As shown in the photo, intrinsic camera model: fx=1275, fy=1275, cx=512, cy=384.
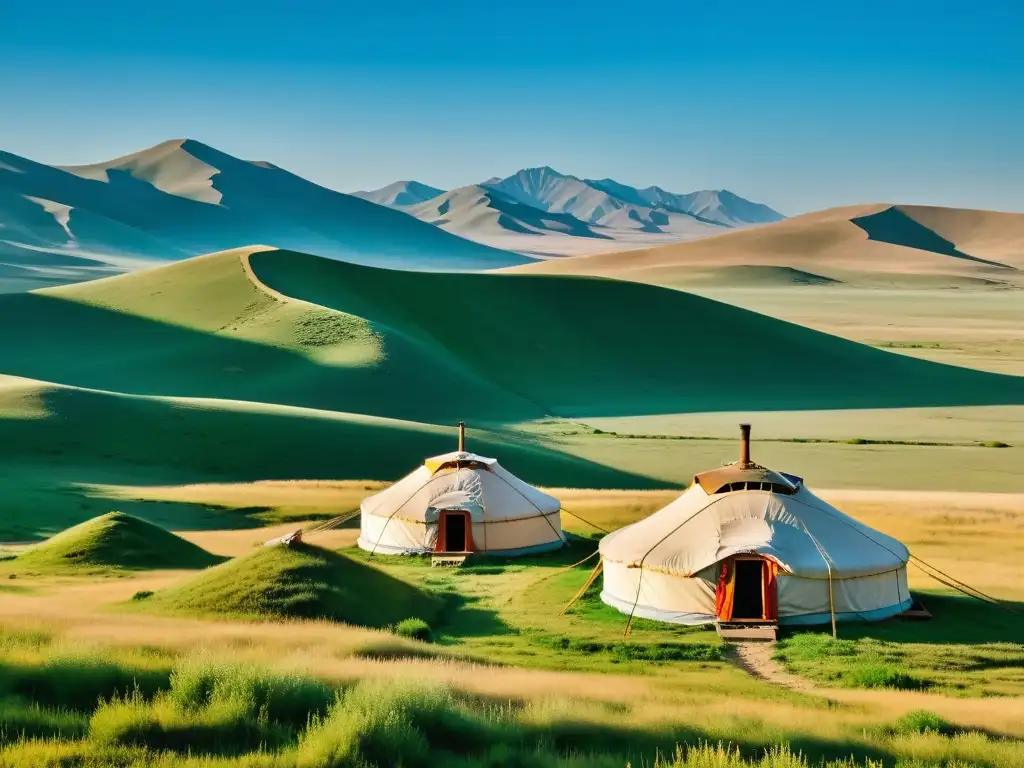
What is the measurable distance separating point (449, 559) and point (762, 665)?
1032cm

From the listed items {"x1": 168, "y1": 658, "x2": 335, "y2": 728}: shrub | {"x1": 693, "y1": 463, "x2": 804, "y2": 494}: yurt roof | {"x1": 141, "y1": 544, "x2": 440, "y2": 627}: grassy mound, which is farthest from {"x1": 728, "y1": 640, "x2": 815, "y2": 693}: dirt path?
{"x1": 168, "y1": 658, "x2": 335, "y2": 728}: shrub

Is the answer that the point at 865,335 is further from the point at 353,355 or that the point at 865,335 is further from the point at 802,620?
the point at 802,620

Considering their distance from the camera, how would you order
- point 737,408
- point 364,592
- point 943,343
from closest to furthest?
point 364,592 < point 737,408 < point 943,343

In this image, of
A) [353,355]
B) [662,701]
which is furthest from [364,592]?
[353,355]

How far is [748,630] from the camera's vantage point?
19016mm

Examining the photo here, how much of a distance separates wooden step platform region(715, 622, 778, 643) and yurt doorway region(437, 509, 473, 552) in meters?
8.39

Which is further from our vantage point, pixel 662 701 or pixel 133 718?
pixel 662 701

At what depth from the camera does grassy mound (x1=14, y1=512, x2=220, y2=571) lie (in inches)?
942

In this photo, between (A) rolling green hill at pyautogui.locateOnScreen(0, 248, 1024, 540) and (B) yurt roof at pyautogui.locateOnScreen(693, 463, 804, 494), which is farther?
(A) rolling green hill at pyautogui.locateOnScreen(0, 248, 1024, 540)

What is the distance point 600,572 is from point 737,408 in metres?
46.2

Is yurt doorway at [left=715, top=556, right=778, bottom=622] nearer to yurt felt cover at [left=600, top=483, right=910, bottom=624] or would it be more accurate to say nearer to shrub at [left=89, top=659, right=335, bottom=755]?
yurt felt cover at [left=600, top=483, right=910, bottom=624]

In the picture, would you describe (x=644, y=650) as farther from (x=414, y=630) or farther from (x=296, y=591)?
(x=296, y=591)

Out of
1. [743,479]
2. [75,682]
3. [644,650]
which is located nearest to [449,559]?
[743,479]

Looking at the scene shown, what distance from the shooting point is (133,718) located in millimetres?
8883
